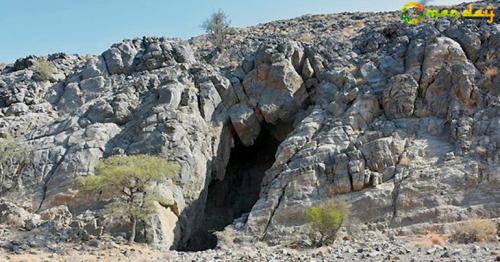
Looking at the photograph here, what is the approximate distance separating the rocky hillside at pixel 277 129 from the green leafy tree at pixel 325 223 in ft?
5.95

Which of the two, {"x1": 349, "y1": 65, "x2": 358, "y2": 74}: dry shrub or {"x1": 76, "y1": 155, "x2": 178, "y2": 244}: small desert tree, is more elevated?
{"x1": 349, "y1": 65, "x2": 358, "y2": 74}: dry shrub

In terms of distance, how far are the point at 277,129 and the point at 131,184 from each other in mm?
12738

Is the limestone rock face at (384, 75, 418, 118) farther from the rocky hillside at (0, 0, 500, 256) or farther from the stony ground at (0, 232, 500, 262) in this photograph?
the stony ground at (0, 232, 500, 262)

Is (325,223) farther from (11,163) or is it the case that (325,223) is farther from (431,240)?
(11,163)

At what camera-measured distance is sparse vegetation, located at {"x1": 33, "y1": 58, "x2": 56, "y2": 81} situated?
37.5m

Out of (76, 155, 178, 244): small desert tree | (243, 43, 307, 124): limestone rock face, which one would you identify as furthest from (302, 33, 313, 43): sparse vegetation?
(76, 155, 178, 244): small desert tree

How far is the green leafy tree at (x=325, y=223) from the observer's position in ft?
69.2

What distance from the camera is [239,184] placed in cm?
3694

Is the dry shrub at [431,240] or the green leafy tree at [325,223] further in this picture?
the green leafy tree at [325,223]

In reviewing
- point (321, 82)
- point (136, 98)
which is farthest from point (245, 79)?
point (136, 98)

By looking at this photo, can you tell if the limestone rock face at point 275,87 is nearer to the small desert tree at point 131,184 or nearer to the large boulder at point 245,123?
the large boulder at point 245,123

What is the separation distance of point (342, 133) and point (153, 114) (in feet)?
39.4

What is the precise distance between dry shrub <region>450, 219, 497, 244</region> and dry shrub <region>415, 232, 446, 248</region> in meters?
0.47

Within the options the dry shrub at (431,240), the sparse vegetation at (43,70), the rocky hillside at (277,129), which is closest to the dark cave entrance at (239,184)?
the rocky hillside at (277,129)
